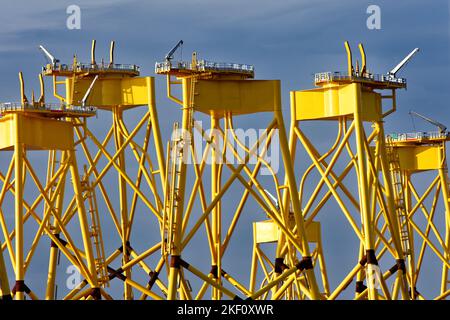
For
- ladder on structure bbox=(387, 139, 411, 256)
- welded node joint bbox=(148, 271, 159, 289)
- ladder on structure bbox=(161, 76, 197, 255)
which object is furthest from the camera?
ladder on structure bbox=(387, 139, 411, 256)

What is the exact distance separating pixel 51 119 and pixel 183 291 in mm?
10541

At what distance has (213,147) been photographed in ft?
330

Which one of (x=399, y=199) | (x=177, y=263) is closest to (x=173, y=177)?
(x=177, y=263)

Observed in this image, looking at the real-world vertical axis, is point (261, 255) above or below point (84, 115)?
below

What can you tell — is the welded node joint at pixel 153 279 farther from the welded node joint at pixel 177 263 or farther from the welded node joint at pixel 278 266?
the welded node joint at pixel 177 263

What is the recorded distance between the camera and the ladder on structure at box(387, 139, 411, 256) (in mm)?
106562

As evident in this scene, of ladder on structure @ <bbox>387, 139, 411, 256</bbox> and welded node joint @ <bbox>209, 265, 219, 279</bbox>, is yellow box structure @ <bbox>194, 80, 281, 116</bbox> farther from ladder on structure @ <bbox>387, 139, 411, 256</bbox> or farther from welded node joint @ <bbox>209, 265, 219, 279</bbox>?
ladder on structure @ <bbox>387, 139, 411, 256</bbox>

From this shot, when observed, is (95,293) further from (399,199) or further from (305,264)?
(399,199)

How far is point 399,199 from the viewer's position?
108 meters

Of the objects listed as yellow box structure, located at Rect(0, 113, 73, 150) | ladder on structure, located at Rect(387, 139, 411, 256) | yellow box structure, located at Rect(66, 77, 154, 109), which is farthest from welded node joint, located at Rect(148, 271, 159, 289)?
ladder on structure, located at Rect(387, 139, 411, 256)

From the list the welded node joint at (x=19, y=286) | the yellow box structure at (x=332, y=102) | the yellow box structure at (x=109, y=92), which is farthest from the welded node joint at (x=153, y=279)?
the yellow box structure at (x=332, y=102)

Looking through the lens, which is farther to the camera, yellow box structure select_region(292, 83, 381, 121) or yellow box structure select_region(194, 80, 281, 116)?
yellow box structure select_region(292, 83, 381, 121)
